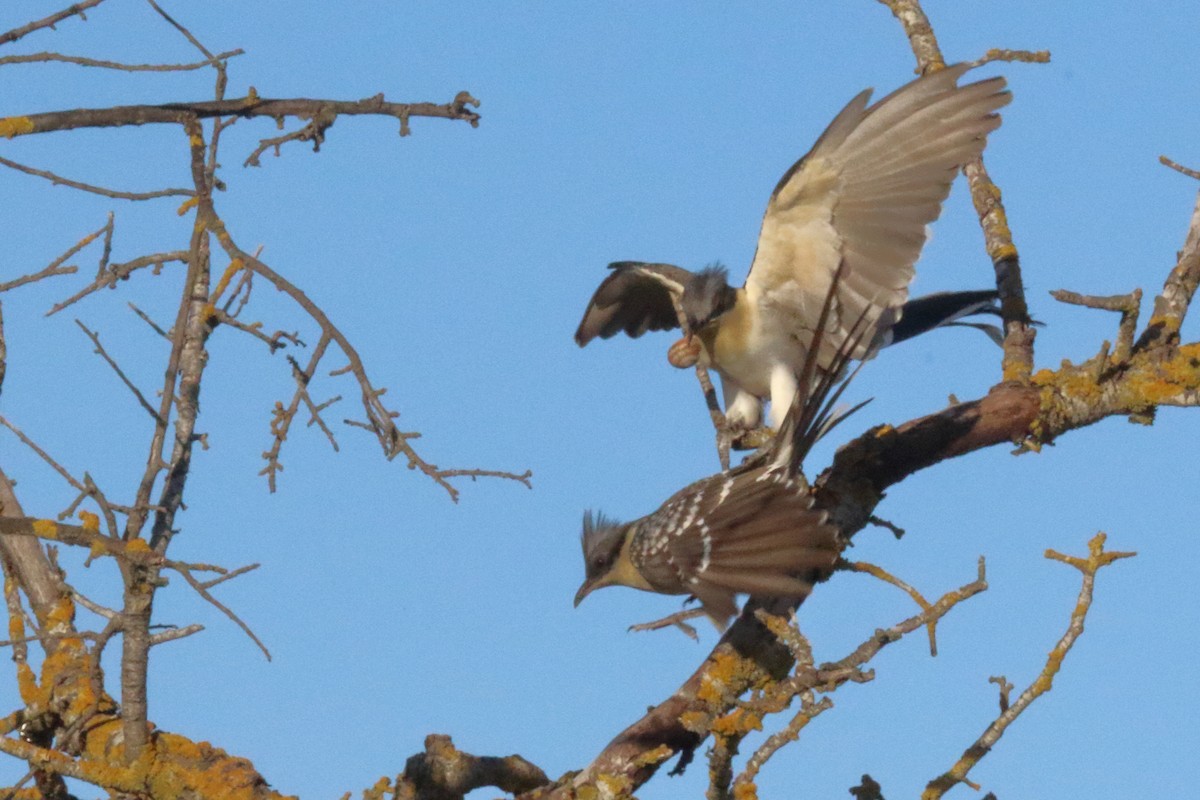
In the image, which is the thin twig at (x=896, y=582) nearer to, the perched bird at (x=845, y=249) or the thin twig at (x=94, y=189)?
the perched bird at (x=845, y=249)

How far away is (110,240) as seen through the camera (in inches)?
147

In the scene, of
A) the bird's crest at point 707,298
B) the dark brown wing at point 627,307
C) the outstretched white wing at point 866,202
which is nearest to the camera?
the outstretched white wing at point 866,202

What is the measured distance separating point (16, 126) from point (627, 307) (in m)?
3.57

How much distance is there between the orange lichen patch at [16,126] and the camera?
3.48 m

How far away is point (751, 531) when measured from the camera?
425 cm

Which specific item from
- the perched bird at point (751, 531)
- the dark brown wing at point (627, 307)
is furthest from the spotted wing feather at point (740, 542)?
the dark brown wing at point (627, 307)

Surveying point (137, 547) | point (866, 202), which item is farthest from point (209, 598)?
point (866, 202)

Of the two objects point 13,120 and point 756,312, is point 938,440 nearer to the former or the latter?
point 756,312

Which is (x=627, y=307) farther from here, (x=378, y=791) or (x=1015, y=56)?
(x=378, y=791)

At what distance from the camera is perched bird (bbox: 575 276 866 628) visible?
4.13m

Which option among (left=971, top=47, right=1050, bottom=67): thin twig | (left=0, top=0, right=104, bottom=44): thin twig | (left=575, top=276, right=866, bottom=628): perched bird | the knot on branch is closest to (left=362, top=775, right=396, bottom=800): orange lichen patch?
the knot on branch

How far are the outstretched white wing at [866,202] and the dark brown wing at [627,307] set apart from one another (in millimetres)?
915

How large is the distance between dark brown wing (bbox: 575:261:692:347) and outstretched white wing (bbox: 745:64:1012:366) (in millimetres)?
915

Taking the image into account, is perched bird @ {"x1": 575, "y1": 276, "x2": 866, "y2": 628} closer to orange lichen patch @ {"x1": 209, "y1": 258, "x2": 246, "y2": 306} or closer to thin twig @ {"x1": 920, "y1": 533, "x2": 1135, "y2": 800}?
thin twig @ {"x1": 920, "y1": 533, "x2": 1135, "y2": 800}
